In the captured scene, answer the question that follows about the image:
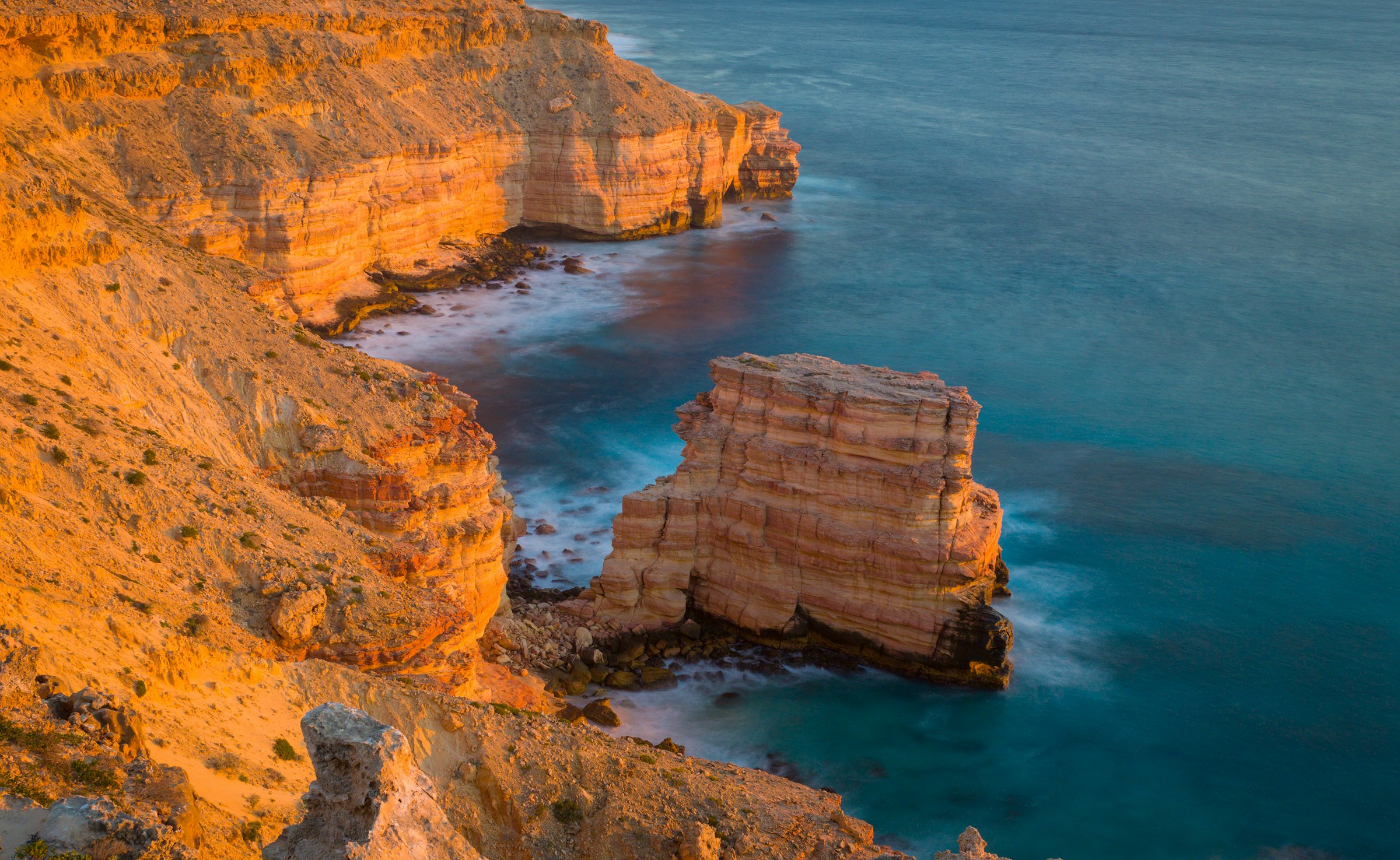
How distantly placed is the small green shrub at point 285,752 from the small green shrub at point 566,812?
436 cm

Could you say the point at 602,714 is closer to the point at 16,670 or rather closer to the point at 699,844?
the point at 699,844

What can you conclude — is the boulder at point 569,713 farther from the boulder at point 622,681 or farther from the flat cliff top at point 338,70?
the flat cliff top at point 338,70

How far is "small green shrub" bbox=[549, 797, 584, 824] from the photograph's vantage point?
19.4 metres

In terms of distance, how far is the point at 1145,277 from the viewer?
8625cm

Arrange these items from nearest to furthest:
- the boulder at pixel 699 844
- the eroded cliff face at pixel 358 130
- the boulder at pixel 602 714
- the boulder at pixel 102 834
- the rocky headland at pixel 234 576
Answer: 1. the boulder at pixel 102 834
2. the rocky headland at pixel 234 576
3. the boulder at pixel 699 844
4. the boulder at pixel 602 714
5. the eroded cliff face at pixel 358 130

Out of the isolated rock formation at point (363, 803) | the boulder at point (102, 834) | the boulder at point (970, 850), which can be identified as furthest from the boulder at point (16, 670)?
the boulder at point (970, 850)

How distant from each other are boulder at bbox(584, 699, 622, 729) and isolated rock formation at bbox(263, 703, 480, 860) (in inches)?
796

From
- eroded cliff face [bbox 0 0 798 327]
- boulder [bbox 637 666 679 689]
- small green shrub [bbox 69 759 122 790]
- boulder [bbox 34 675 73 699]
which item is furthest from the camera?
eroded cliff face [bbox 0 0 798 327]

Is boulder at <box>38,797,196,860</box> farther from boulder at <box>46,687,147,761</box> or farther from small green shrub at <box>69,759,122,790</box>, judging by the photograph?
boulder at <box>46,687,147,761</box>

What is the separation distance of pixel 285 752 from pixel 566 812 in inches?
188

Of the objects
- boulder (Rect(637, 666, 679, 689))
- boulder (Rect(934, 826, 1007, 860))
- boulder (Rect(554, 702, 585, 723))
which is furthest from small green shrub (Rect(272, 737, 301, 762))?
boulder (Rect(637, 666, 679, 689))

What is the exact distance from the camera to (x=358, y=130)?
66.6 meters

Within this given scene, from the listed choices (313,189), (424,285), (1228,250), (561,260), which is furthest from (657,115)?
(1228,250)

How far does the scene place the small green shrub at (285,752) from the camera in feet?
56.7
